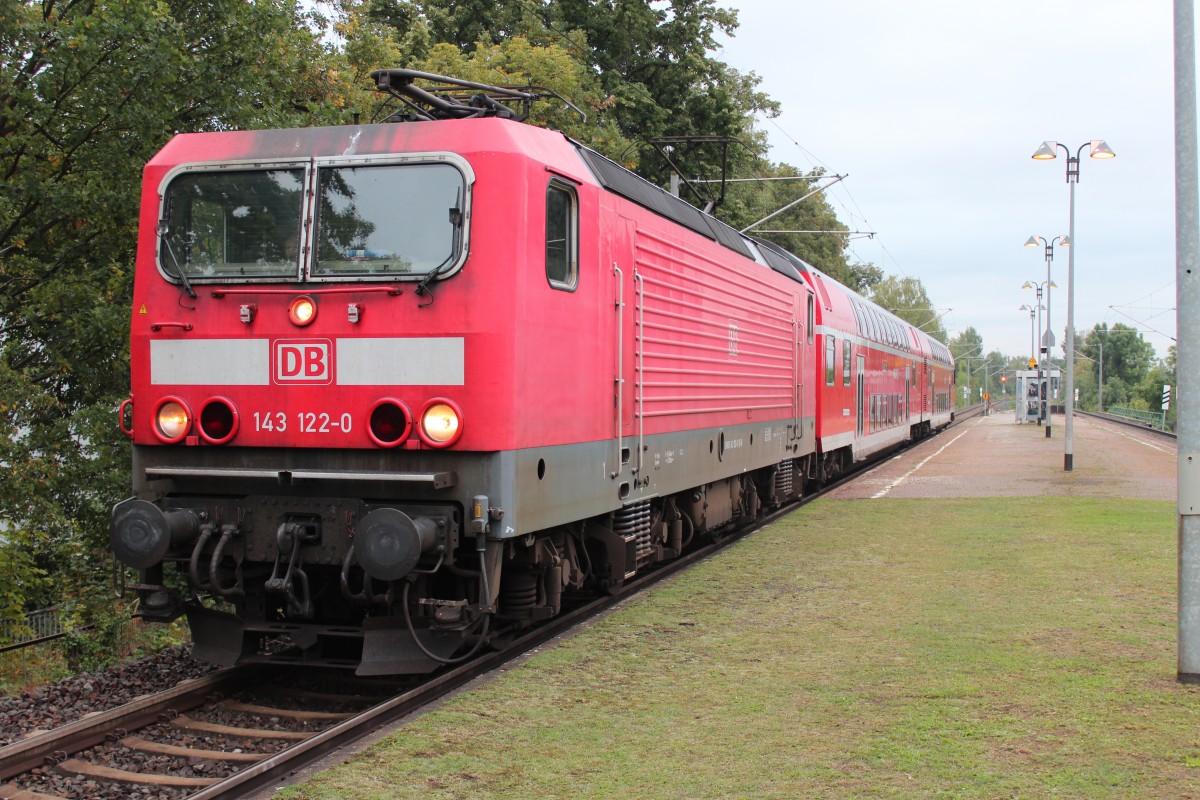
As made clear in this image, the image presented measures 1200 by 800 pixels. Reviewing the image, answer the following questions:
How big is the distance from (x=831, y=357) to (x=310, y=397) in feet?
43.6

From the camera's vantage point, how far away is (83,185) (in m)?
12.8

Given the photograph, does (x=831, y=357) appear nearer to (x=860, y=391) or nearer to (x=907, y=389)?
(x=860, y=391)

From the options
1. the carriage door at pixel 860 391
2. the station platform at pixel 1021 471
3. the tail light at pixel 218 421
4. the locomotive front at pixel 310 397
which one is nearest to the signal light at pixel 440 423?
the locomotive front at pixel 310 397

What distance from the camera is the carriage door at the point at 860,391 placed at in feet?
70.1

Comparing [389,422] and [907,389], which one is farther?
[907,389]

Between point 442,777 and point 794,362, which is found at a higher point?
point 794,362

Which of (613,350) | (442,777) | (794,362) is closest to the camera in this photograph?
(442,777)

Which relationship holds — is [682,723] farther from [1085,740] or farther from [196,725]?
[196,725]

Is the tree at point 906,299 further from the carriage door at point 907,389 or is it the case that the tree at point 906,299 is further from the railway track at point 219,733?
the railway track at point 219,733

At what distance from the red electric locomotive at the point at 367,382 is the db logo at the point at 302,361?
1cm

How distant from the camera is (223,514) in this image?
6.78 meters

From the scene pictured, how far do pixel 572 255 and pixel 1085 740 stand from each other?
428 centimetres

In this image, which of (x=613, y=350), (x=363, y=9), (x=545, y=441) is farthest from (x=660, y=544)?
(x=363, y=9)

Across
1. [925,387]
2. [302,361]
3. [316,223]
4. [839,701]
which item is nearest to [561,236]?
[316,223]
